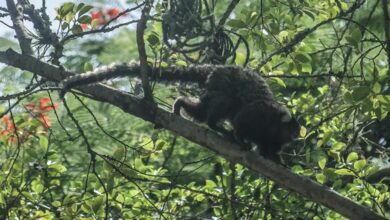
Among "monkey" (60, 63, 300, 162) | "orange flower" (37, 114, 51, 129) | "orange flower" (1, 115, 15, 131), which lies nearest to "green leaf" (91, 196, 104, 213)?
"orange flower" (37, 114, 51, 129)

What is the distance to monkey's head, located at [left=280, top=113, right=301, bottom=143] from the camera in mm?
5863

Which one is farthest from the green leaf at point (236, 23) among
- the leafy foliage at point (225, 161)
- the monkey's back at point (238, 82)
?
the monkey's back at point (238, 82)

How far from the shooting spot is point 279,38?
18.2 feet

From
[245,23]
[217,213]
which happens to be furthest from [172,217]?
[245,23]

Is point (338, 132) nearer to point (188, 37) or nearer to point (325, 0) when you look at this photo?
point (325, 0)

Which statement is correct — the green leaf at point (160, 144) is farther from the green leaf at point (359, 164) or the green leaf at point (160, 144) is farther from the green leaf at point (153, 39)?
the green leaf at point (359, 164)

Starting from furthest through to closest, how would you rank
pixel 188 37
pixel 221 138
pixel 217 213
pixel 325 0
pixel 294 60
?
pixel 217 213 < pixel 325 0 < pixel 294 60 < pixel 188 37 < pixel 221 138

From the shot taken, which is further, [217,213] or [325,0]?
[217,213]

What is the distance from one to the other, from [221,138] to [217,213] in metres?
1.68

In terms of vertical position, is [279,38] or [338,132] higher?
[279,38]

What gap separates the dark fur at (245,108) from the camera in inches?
228

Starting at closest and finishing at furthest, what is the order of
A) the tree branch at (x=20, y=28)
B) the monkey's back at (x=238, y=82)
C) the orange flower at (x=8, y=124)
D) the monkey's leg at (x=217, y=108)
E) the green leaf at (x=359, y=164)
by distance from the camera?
the green leaf at (x=359, y=164), the tree branch at (x=20, y=28), the monkey's leg at (x=217, y=108), the monkey's back at (x=238, y=82), the orange flower at (x=8, y=124)

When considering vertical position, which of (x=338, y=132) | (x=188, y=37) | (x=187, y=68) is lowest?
(x=338, y=132)

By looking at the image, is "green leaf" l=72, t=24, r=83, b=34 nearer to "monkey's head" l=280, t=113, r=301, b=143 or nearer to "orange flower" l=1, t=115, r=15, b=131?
"orange flower" l=1, t=115, r=15, b=131
